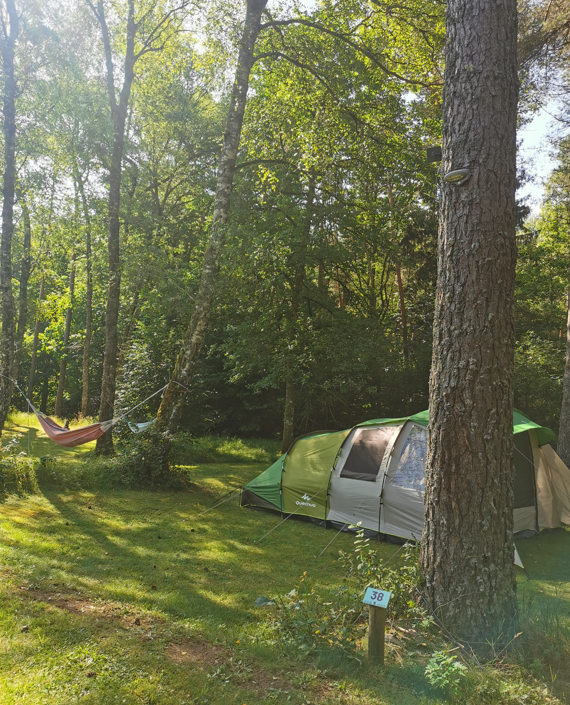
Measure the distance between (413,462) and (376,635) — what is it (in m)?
3.51

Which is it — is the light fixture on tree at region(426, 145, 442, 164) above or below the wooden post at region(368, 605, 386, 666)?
above

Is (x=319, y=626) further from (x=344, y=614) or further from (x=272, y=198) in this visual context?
(x=272, y=198)

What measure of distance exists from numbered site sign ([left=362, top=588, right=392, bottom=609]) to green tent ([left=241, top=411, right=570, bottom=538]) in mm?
3238

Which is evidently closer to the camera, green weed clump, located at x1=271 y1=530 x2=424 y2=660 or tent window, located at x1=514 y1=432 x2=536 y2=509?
green weed clump, located at x1=271 y1=530 x2=424 y2=660

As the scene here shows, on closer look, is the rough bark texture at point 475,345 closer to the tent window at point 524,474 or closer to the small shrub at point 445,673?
the small shrub at point 445,673

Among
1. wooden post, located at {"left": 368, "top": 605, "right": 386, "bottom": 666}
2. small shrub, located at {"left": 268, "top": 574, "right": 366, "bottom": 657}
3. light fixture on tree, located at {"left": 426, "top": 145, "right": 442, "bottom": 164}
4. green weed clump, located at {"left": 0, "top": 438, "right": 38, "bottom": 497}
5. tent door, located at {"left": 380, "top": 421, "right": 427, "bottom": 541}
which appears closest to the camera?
wooden post, located at {"left": 368, "top": 605, "right": 386, "bottom": 666}

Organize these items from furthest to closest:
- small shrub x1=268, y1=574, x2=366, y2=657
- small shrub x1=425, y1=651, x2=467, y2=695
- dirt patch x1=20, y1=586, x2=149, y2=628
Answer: dirt patch x1=20, y1=586, x2=149, y2=628 → small shrub x1=268, y1=574, x2=366, y2=657 → small shrub x1=425, y1=651, x2=467, y2=695

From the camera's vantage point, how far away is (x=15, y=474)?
22.7 ft

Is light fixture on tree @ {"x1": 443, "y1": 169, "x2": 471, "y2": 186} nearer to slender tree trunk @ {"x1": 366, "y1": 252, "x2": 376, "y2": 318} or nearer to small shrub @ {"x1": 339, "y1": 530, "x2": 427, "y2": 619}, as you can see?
small shrub @ {"x1": 339, "y1": 530, "x2": 427, "y2": 619}

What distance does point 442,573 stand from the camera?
126 inches

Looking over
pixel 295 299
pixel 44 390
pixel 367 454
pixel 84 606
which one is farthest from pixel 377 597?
pixel 44 390

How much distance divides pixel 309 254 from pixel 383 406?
5514 millimetres

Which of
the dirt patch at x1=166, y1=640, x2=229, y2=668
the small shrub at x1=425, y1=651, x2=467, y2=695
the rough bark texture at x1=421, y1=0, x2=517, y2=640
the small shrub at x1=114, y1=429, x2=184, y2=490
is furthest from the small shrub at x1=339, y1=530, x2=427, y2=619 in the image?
the small shrub at x1=114, y1=429, x2=184, y2=490

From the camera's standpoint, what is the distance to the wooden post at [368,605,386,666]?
289 centimetres
